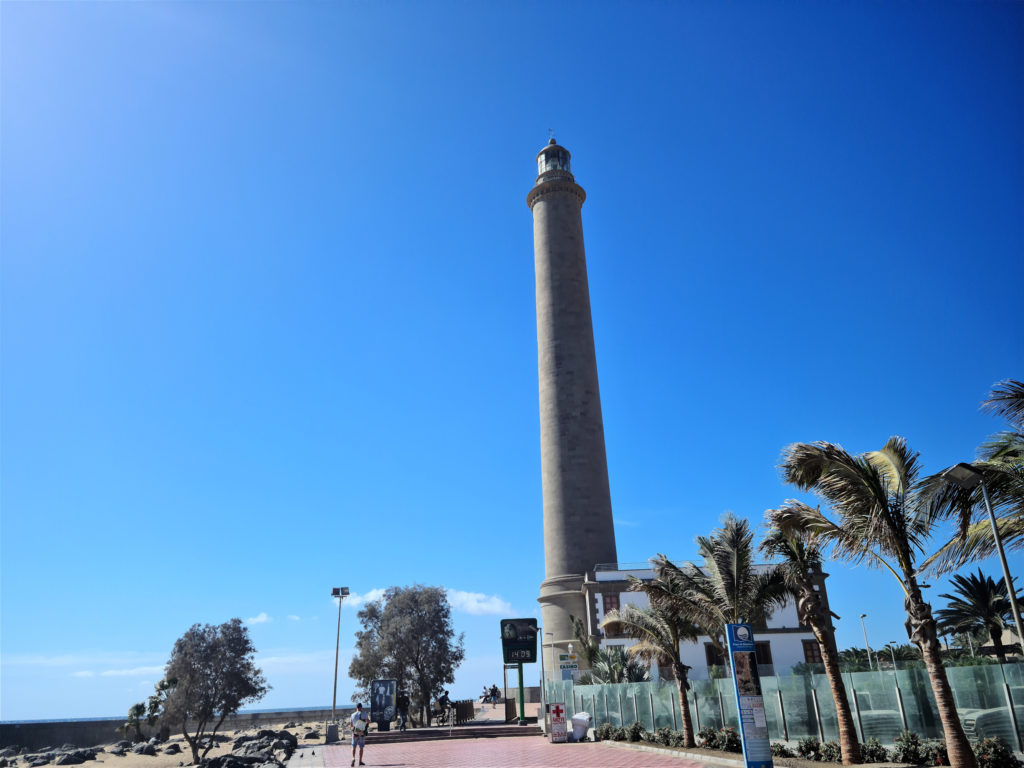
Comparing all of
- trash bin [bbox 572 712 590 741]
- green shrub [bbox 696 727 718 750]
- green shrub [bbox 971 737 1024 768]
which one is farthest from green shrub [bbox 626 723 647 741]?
green shrub [bbox 971 737 1024 768]

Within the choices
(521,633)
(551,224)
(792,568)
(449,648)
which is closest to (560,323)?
(551,224)

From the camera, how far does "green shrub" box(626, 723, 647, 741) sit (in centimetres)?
2462

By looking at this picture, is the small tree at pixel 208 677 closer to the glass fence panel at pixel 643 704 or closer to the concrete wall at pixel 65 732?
the concrete wall at pixel 65 732

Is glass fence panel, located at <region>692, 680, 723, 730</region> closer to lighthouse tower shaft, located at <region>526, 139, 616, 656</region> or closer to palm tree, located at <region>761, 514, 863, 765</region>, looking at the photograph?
palm tree, located at <region>761, 514, 863, 765</region>

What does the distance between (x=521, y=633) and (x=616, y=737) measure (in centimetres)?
1502

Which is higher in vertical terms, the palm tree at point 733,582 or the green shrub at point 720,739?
the palm tree at point 733,582

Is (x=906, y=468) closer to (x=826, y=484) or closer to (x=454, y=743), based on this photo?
(x=826, y=484)

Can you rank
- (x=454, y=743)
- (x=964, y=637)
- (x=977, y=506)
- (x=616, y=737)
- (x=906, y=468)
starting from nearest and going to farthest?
(x=906, y=468)
(x=977, y=506)
(x=616, y=737)
(x=454, y=743)
(x=964, y=637)

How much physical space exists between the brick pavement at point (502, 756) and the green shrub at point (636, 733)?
864 mm

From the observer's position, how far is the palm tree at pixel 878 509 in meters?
14.1

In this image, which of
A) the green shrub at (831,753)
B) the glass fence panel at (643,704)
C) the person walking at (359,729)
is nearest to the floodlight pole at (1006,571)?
the green shrub at (831,753)

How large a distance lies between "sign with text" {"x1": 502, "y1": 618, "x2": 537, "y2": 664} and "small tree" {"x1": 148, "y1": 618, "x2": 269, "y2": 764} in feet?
64.3

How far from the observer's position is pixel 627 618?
26047 mm

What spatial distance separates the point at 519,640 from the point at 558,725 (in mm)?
12832
